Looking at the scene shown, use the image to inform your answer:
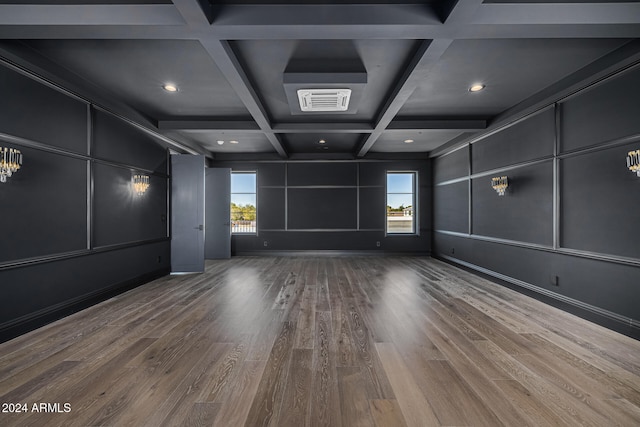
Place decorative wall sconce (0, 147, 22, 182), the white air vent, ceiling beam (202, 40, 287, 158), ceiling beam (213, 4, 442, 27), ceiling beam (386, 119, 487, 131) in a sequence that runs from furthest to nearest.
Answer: ceiling beam (386, 119, 487, 131), the white air vent, ceiling beam (202, 40, 287, 158), decorative wall sconce (0, 147, 22, 182), ceiling beam (213, 4, 442, 27)

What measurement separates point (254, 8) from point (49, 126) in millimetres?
2594

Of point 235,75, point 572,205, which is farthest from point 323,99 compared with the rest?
point 572,205

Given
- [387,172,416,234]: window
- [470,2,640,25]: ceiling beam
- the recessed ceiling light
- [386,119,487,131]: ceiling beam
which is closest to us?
[470,2,640,25]: ceiling beam

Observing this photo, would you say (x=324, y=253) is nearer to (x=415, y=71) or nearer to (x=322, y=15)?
(x=415, y=71)

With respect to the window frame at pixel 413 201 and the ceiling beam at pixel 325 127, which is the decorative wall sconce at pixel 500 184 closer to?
the ceiling beam at pixel 325 127

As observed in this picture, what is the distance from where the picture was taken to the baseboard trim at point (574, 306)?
112 inches

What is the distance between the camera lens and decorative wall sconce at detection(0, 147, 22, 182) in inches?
102

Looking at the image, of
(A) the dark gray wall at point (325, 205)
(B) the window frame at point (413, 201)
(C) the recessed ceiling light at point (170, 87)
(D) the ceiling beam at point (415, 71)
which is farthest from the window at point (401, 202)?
(C) the recessed ceiling light at point (170, 87)

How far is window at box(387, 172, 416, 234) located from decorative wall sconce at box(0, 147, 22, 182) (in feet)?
24.1

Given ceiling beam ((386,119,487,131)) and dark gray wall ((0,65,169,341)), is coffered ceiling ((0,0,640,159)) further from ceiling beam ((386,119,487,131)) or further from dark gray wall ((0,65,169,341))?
dark gray wall ((0,65,169,341))

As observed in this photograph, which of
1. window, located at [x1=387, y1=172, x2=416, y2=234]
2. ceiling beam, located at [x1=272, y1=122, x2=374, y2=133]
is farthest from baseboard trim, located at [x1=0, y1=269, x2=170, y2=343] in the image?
window, located at [x1=387, y1=172, x2=416, y2=234]

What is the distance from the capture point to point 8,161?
8.71ft

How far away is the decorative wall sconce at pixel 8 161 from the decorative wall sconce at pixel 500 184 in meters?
6.03

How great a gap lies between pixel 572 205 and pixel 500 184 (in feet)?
4.10
